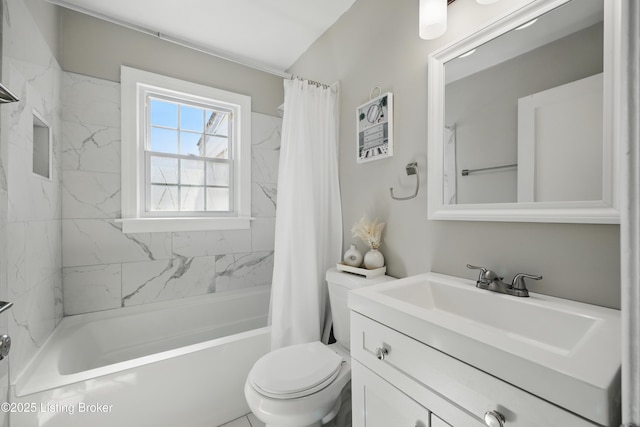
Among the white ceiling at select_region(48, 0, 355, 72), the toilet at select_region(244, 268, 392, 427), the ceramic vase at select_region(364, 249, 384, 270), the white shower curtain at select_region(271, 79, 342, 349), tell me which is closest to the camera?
the toilet at select_region(244, 268, 392, 427)

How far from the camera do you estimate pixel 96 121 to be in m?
2.01

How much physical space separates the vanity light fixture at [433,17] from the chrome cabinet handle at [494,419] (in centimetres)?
143

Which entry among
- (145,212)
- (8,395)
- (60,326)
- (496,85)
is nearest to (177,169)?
(145,212)

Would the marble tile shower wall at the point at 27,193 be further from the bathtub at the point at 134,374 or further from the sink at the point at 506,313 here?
the sink at the point at 506,313

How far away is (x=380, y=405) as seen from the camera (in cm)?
96

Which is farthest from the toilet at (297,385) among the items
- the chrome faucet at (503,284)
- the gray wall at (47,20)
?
the gray wall at (47,20)

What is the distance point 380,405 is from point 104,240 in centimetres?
218

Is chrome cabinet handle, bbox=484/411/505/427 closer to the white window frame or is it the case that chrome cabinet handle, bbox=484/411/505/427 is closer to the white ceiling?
the white ceiling

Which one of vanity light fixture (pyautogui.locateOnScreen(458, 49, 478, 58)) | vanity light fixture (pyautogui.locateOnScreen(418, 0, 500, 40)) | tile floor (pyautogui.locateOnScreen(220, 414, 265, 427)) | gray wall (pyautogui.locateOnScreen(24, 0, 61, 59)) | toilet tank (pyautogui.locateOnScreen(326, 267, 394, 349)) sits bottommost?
tile floor (pyautogui.locateOnScreen(220, 414, 265, 427))

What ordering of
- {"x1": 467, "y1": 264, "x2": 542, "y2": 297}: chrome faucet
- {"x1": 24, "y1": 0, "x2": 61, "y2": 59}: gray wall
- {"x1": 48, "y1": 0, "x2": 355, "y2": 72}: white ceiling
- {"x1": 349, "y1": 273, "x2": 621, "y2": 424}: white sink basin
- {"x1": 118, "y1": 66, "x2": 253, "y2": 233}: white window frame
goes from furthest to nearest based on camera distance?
{"x1": 118, "y1": 66, "x2": 253, "y2": 233}: white window frame < {"x1": 48, "y1": 0, "x2": 355, "y2": 72}: white ceiling < {"x1": 24, "y1": 0, "x2": 61, "y2": 59}: gray wall < {"x1": 467, "y1": 264, "x2": 542, "y2": 297}: chrome faucet < {"x1": 349, "y1": 273, "x2": 621, "y2": 424}: white sink basin

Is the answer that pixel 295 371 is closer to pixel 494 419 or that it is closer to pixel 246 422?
pixel 246 422

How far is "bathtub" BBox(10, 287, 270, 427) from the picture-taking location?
1188 millimetres

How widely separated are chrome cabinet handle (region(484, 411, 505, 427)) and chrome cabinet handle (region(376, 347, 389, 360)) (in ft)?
1.07

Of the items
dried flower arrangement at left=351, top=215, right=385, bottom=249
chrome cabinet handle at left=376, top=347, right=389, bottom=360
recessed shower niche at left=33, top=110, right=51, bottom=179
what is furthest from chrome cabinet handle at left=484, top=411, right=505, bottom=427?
recessed shower niche at left=33, top=110, right=51, bottom=179
